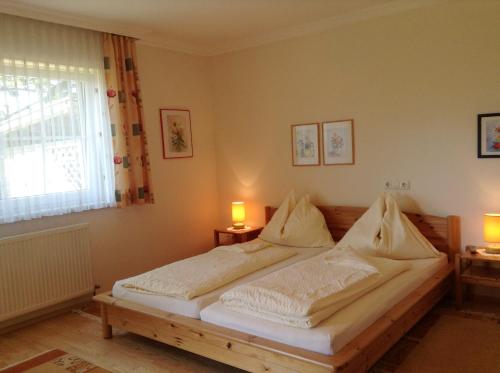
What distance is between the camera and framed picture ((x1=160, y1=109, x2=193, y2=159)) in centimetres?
500

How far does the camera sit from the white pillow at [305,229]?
177 inches

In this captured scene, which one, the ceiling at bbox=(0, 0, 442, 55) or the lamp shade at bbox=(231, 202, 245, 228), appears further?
the lamp shade at bbox=(231, 202, 245, 228)

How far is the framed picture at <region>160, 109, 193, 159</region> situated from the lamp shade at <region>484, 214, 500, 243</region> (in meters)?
3.17

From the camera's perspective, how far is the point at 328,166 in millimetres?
4719

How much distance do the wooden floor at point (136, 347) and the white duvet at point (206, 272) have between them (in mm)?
445

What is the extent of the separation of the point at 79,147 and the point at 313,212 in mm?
2364

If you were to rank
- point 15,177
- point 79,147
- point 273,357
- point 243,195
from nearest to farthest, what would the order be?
point 273,357
point 15,177
point 79,147
point 243,195

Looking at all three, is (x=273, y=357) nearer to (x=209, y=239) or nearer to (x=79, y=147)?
(x=79, y=147)

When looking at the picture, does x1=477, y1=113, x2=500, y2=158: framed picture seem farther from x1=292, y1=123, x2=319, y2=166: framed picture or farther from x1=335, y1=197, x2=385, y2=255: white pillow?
x1=292, y1=123, x2=319, y2=166: framed picture

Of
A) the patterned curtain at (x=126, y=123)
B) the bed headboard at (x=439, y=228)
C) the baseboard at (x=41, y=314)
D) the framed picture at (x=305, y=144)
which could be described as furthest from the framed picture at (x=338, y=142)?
the baseboard at (x=41, y=314)

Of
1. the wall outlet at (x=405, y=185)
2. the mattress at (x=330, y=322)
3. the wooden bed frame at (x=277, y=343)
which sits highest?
the wall outlet at (x=405, y=185)

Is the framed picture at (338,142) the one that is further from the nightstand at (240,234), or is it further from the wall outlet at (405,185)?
the nightstand at (240,234)

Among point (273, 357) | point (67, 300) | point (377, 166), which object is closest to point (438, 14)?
point (377, 166)

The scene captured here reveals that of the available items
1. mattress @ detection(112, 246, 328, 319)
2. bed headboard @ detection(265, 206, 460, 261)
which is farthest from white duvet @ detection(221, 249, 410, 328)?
bed headboard @ detection(265, 206, 460, 261)
